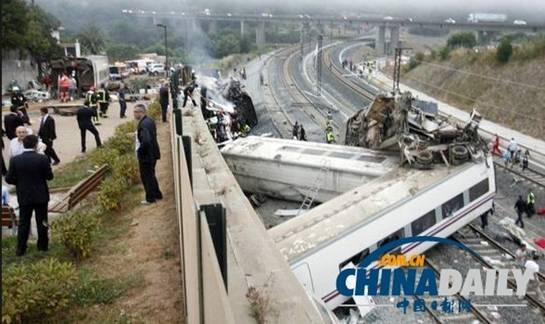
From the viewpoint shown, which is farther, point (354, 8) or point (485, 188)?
point (354, 8)

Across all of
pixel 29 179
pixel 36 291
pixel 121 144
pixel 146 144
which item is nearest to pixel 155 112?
pixel 121 144

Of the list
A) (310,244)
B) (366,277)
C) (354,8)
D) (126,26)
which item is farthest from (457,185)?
(354,8)

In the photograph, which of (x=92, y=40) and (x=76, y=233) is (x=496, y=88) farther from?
(x=92, y=40)

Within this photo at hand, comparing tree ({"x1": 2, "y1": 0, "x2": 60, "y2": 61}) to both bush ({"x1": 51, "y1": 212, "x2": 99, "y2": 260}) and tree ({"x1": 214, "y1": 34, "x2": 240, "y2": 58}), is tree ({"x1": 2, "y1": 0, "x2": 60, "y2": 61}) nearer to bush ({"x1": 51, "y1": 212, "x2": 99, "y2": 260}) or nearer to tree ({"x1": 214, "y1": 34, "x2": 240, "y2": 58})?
bush ({"x1": 51, "y1": 212, "x2": 99, "y2": 260})

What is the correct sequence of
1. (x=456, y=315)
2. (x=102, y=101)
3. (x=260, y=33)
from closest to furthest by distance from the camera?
(x=456, y=315) → (x=102, y=101) → (x=260, y=33)

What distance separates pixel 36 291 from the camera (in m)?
5.66

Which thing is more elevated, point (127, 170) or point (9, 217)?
point (127, 170)

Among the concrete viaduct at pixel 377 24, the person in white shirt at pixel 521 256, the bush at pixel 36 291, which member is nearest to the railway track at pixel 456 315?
the person in white shirt at pixel 521 256

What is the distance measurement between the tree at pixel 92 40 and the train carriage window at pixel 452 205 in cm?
6806

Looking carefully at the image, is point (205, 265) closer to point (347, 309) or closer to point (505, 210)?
point (347, 309)

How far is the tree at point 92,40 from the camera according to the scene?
253 ft

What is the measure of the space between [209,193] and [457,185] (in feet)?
39.0

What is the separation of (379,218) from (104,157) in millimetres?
6776

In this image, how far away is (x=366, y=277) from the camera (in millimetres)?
12500
